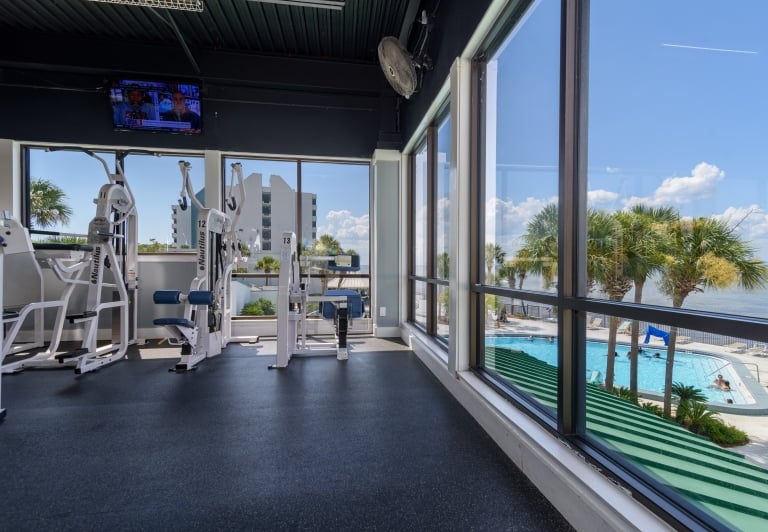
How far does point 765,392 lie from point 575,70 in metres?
1.63

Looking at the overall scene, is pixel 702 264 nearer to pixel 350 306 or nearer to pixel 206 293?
pixel 350 306

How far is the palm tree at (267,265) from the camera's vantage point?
6.03 m

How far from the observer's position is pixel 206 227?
453 cm

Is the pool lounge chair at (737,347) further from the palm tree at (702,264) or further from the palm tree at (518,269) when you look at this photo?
the palm tree at (518,269)

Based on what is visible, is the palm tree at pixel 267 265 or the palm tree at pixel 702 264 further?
the palm tree at pixel 267 265

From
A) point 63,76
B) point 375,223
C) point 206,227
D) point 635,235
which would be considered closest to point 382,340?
point 375,223

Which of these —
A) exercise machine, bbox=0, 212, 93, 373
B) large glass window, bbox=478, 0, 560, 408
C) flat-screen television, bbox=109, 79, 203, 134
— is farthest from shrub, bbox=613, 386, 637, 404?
Answer: flat-screen television, bbox=109, 79, 203, 134

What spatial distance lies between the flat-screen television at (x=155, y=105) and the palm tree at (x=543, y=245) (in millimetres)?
5246

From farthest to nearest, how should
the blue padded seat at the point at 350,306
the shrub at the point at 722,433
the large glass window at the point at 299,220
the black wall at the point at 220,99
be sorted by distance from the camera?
the large glass window at the point at 299,220
the black wall at the point at 220,99
the blue padded seat at the point at 350,306
the shrub at the point at 722,433

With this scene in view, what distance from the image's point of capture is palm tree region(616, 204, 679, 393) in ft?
4.77

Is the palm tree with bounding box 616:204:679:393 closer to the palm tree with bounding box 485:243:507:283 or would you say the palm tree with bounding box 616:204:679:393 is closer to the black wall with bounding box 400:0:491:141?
the palm tree with bounding box 485:243:507:283

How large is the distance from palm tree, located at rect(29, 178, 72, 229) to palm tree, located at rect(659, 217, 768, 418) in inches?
287

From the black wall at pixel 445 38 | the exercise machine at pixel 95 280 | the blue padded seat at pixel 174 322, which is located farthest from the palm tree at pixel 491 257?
the exercise machine at pixel 95 280

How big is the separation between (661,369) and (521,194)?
4.68ft
